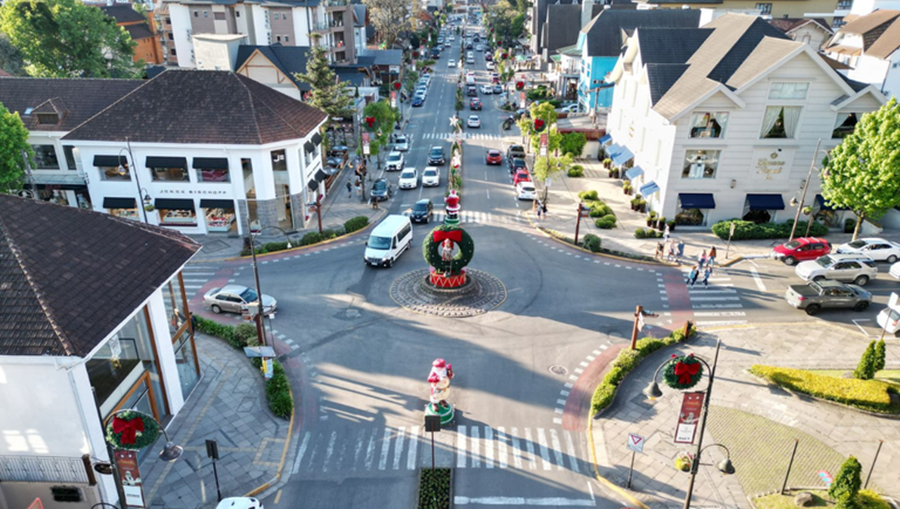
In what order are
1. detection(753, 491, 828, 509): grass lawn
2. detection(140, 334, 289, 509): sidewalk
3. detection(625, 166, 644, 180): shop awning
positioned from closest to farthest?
detection(753, 491, 828, 509): grass lawn
detection(140, 334, 289, 509): sidewalk
detection(625, 166, 644, 180): shop awning

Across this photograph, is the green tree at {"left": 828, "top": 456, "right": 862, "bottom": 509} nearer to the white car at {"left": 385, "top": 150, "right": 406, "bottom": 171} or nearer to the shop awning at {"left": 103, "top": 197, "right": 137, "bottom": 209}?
the shop awning at {"left": 103, "top": 197, "right": 137, "bottom": 209}

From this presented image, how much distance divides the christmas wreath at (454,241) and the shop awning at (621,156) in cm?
2726

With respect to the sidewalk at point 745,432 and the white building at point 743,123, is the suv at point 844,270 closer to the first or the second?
the sidewalk at point 745,432

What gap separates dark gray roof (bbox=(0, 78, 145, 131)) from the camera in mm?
47781

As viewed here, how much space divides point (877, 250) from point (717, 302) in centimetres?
1333

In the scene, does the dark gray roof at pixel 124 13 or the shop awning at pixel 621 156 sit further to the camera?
the dark gray roof at pixel 124 13

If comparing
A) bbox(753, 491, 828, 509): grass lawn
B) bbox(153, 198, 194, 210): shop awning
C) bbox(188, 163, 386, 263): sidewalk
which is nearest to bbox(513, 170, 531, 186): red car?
bbox(188, 163, 386, 263): sidewalk

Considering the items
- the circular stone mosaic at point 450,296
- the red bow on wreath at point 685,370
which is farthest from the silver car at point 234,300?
the red bow on wreath at point 685,370

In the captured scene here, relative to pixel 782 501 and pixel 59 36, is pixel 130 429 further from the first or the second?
pixel 59 36

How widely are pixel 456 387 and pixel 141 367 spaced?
13.8 m

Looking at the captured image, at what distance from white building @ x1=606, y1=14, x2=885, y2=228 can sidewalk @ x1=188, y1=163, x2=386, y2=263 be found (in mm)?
25028

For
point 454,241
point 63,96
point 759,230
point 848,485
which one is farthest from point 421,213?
point 848,485

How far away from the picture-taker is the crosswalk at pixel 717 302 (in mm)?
34659

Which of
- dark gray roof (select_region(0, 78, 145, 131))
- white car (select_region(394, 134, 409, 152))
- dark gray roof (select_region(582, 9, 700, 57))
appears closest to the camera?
dark gray roof (select_region(0, 78, 145, 131))
